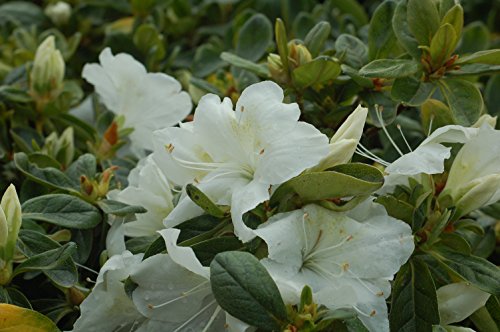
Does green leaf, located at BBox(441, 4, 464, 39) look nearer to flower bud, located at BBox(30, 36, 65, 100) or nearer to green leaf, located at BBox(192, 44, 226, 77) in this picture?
green leaf, located at BBox(192, 44, 226, 77)

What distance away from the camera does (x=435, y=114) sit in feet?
4.47

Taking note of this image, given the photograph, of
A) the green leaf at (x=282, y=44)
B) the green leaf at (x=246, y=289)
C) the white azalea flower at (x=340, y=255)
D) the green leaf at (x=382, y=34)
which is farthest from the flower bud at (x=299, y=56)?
the green leaf at (x=246, y=289)

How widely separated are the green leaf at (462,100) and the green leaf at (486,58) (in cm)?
4

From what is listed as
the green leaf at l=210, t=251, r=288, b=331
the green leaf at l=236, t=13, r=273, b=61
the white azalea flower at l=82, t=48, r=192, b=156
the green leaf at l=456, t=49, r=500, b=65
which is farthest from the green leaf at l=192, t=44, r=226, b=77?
the green leaf at l=210, t=251, r=288, b=331

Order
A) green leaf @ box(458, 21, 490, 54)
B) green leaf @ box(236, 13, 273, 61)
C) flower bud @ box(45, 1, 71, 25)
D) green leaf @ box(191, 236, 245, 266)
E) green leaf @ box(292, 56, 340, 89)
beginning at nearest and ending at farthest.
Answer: green leaf @ box(191, 236, 245, 266)
green leaf @ box(292, 56, 340, 89)
green leaf @ box(236, 13, 273, 61)
green leaf @ box(458, 21, 490, 54)
flower bud @ box(45, 1, 71, 25)

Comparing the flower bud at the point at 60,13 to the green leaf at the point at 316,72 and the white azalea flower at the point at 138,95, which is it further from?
the green leaf at the point at 316,72

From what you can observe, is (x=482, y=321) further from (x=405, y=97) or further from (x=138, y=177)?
(x=138, y=177)

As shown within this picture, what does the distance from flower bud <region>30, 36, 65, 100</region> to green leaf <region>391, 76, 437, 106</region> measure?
655 millimetres

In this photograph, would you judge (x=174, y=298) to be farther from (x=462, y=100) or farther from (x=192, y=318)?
(x=462, y=100)

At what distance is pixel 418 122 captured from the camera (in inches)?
63.2

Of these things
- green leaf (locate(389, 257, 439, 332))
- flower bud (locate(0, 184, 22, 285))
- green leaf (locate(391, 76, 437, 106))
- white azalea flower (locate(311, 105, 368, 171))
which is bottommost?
green leaf (locate(389, 257, 439, 332))

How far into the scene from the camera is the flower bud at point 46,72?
5.28 feet

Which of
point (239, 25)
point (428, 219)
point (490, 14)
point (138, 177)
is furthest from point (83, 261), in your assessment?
point (490, 14)

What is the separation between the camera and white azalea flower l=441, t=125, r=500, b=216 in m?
1.13
